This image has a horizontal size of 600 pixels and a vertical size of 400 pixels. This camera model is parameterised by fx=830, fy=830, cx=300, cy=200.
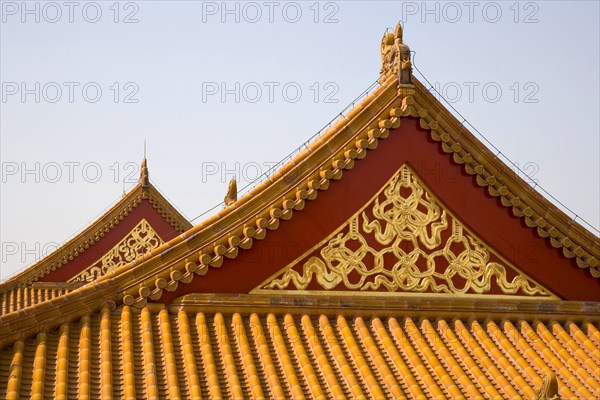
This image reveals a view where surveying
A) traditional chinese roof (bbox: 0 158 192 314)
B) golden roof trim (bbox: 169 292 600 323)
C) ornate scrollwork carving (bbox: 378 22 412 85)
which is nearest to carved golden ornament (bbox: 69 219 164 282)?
traditional chinese roof (bbox: 0 158 192 314)

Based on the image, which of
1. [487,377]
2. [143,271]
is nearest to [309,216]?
[143,271]

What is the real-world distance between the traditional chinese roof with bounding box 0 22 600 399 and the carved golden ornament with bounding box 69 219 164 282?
41.0ft

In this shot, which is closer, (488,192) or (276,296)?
(276,296)

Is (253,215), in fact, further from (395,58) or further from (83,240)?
(83,240)

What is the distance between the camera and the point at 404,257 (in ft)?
30.4

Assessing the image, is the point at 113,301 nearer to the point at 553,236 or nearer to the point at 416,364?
the point at 416,364

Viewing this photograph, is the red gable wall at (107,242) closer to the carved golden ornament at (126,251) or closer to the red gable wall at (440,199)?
the carved golden ornament at (126,251)

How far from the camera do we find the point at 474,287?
30.8 feet

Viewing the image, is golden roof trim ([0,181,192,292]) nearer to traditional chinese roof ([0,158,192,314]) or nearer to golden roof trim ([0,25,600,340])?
traditional chinese roof ([0,158,192,314])

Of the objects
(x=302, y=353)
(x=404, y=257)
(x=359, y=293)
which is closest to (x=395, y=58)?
(x=404, y=257)

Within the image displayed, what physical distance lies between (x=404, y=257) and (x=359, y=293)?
686 millimetres

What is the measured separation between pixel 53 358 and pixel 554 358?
16.6ft

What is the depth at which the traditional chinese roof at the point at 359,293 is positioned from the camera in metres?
7.85

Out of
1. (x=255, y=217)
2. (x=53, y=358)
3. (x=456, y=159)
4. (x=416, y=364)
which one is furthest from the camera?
(x=456, y=159)
